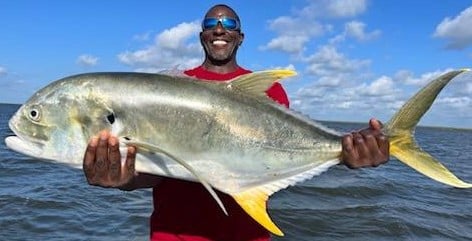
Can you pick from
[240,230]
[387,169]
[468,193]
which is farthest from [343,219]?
[387,169]

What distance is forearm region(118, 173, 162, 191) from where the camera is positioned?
13.0 ft

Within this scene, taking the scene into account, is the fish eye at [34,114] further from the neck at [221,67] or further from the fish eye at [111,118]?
the neck at [221,67]

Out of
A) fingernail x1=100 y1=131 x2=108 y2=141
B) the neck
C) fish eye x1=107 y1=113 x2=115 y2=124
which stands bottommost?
fingernail x1=100 y1=131 x2=108 y2=141

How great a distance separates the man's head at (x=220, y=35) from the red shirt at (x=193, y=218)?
1.13 meters

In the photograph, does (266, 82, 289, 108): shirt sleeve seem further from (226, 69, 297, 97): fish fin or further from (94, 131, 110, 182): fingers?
(94, 131, 110, 182): fingers

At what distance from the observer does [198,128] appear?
367 centimetres

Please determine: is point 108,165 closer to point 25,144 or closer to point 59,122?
point 59,122

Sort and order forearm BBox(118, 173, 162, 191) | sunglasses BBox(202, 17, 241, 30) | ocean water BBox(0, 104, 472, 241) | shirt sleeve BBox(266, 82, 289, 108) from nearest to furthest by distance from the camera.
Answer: forearm BBox(118, 173, 162, 191)
shirt sleeve BBox(266, 82, 289, 108)
sunglasses BBox(202, 17, 241, 30)
ocean water BBox(0, 104, 472, 241)

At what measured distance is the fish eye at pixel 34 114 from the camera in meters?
3.59

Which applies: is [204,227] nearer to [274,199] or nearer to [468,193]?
[274,199]

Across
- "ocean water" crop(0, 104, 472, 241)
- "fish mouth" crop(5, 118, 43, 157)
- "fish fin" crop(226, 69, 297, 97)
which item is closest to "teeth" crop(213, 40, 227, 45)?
"fish fin" crop(226, 69, 297, 97)

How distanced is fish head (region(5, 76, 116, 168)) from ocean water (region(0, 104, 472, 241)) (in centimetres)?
631

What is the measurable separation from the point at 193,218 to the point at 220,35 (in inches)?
61.0

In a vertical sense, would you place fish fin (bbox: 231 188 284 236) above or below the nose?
below
